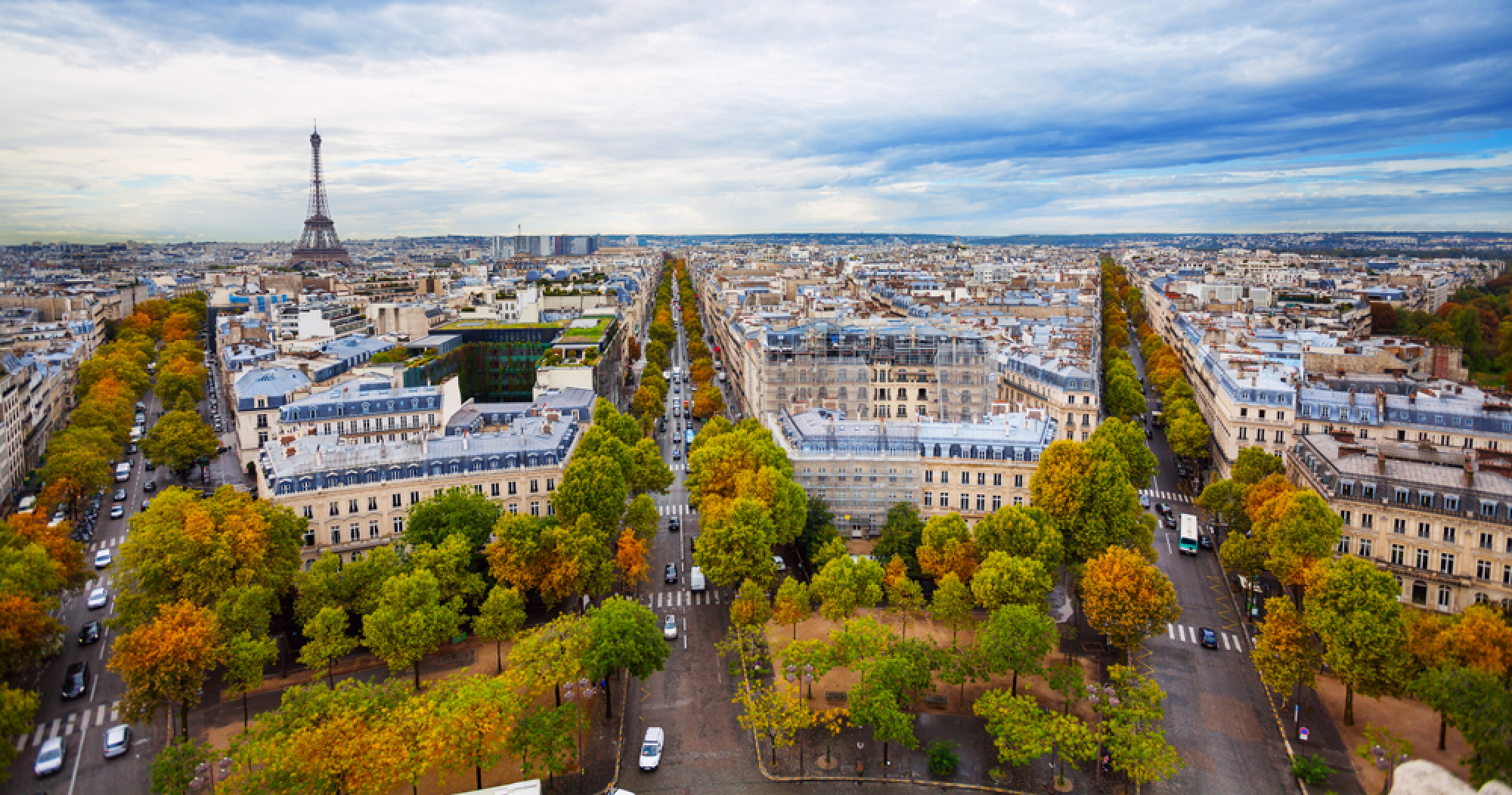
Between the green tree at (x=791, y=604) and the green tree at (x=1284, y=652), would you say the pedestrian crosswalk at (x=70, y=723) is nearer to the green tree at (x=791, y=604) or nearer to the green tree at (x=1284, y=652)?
the green tree at (x=791, y=604)

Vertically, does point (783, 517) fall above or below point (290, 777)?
above

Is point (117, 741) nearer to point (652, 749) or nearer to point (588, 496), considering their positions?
point (652, 749)

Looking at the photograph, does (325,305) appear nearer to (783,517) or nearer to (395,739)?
(783,517)

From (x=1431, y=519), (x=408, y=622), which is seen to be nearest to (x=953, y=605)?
(x=408, y=622)

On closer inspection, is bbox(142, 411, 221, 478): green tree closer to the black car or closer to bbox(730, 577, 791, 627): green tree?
the black car

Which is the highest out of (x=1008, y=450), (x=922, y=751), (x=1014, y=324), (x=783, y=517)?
(x=1014, y=324)

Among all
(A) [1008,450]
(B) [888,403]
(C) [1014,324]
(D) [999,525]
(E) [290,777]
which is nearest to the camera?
(E) [290,777]

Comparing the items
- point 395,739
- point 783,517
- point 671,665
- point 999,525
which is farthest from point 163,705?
point 999,525
